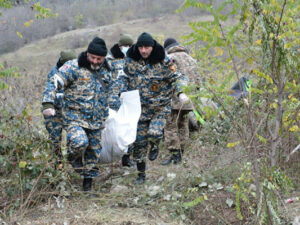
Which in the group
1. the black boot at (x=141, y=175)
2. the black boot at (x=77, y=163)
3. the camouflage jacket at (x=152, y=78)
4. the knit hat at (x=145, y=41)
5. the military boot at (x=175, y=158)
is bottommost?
the military boot at (x=175, y=158)

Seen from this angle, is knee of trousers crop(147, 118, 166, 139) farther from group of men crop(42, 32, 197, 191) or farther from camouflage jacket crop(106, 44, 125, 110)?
camouflage jacket crop(106, 44, 125, 110)

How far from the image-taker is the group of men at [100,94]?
3898 mm

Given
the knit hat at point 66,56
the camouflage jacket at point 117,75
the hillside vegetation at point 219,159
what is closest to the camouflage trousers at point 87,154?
the hillside vegetation at point 219,159

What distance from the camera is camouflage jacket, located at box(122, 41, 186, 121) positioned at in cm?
434

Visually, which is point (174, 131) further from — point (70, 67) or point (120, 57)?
point (70, 67)

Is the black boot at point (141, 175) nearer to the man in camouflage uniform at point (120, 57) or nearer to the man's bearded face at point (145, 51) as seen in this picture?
the man in camouflage uniform at point (120, 57)

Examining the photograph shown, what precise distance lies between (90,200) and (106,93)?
46.3 inches

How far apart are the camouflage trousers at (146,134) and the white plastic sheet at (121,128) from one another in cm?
21

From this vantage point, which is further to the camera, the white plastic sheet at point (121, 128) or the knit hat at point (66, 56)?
the knit hat at point (66, 56)

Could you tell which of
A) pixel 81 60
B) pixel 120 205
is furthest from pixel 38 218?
pixel 81 60

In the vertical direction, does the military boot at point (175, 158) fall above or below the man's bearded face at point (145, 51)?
below

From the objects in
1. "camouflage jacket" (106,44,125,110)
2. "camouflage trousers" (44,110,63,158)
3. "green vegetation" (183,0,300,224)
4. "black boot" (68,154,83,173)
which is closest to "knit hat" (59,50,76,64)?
"camouflage jacket" (106,44,125,110)

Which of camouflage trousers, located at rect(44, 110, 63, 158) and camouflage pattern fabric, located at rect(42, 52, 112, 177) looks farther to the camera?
camouflage trousers, located at rect(44, 110, 63, 158)

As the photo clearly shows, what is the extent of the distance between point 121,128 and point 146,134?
40cm
